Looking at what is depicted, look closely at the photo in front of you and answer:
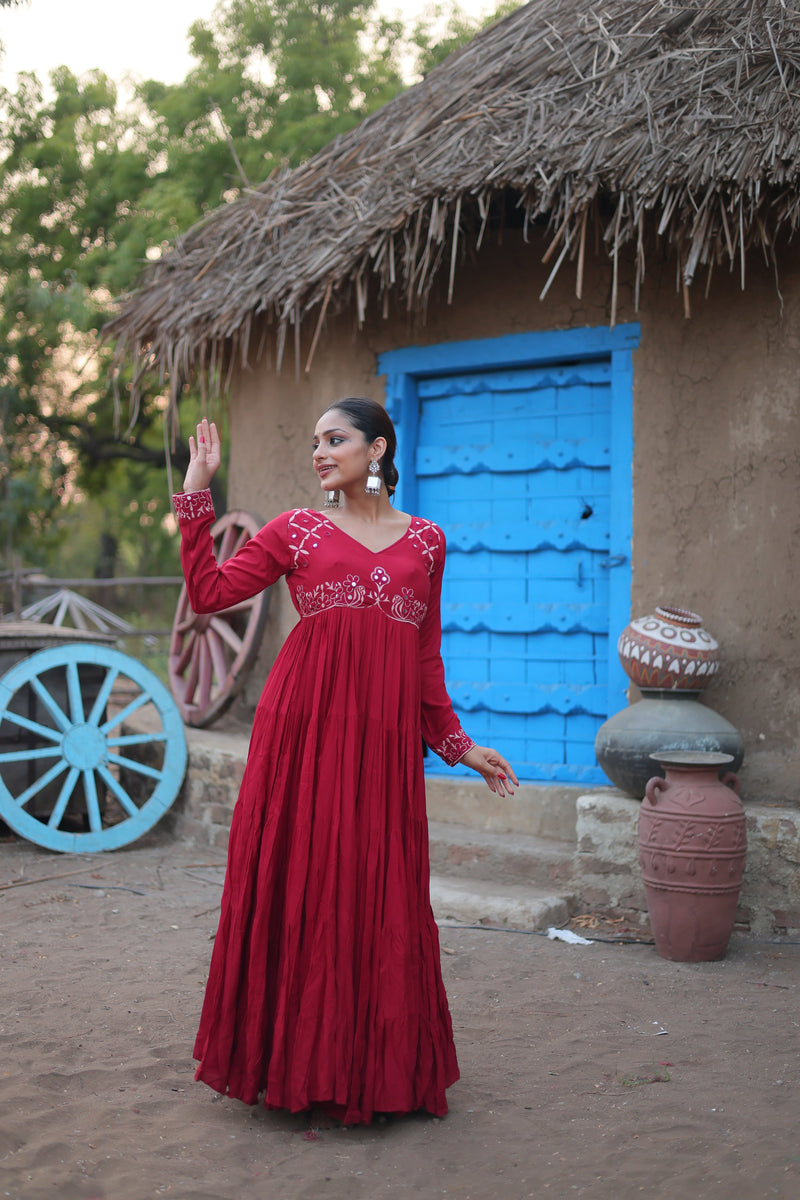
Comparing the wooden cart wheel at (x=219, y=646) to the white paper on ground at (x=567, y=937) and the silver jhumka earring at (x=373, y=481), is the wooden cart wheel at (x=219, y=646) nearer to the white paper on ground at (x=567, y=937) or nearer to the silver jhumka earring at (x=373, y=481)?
the white paper on ground at (x=567, y=937)

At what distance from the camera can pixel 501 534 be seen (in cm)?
542

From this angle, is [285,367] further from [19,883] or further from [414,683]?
[414,683]

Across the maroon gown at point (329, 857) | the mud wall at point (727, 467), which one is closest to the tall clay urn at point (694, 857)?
the mud wall at point (727, 467)

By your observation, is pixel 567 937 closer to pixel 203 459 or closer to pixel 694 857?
pixel 694 857

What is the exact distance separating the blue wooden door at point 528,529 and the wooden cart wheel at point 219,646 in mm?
1211

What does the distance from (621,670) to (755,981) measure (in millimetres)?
1563

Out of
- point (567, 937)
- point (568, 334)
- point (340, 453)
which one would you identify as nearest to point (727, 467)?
point (568, 334)

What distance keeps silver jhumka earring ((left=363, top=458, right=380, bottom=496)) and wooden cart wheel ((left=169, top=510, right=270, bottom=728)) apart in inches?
139

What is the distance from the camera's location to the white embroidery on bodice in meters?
2.62

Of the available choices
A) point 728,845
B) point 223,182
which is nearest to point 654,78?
point 728,845

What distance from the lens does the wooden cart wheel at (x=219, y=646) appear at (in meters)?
6.24

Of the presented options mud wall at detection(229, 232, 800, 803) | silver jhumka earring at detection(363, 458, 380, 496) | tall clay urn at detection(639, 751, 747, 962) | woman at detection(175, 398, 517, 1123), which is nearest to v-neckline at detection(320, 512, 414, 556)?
woman at detection(175, 398, 517, 1123)

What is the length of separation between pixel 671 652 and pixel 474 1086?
6.75ft

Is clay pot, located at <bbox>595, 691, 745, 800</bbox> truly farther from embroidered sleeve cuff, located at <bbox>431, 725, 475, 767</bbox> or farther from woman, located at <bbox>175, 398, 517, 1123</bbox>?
woman, located at <bbox>175, 398, 517, 1123</bbox>
